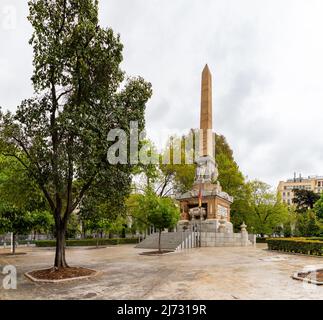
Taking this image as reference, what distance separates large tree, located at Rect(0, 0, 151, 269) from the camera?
15.2 m

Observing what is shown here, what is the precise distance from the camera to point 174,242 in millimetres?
33688

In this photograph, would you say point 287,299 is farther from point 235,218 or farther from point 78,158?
point 235,218

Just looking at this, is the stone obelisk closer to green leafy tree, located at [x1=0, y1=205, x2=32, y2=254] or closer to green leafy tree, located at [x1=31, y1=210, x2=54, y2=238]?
green leafy tree, located at [x1=31, y1=210, x2=54, y2=238]

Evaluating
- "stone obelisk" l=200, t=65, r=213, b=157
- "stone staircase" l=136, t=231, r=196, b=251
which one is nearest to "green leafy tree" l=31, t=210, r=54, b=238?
"stone staircase" l=136, t=231, r=196, b=251

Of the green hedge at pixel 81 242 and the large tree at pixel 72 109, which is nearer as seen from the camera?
the large tree at pixel 72 109

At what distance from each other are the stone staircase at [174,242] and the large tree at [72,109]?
54.9ft

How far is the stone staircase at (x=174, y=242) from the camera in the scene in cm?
3204

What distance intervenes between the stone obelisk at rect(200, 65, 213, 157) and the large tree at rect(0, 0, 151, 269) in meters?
26.1

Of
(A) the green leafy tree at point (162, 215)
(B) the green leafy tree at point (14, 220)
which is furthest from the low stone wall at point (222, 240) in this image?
(B) the green leafy tree at point (14, 220)

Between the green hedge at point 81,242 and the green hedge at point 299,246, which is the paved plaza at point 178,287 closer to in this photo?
the green hedge at point 299,246

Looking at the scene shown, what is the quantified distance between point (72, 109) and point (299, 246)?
2088 cm
